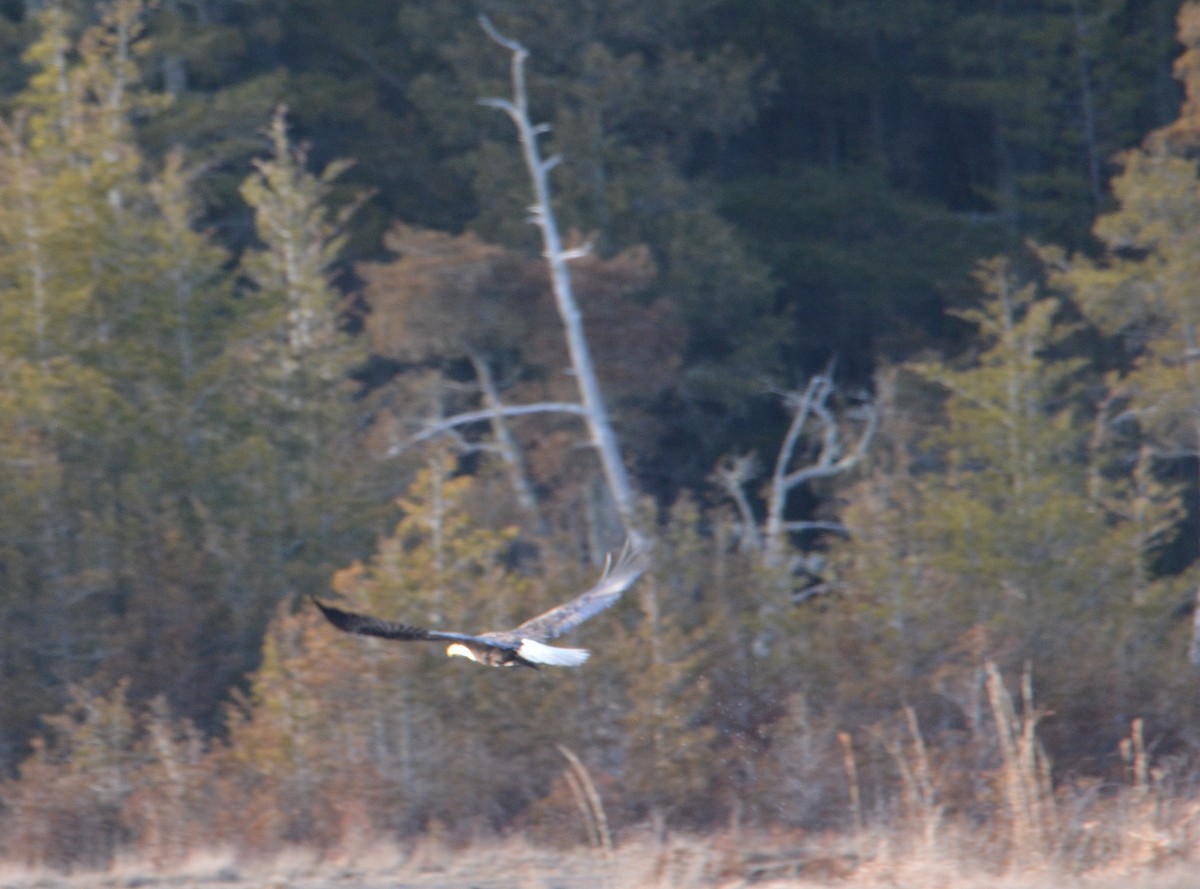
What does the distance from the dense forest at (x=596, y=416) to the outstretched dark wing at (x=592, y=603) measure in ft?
2.91

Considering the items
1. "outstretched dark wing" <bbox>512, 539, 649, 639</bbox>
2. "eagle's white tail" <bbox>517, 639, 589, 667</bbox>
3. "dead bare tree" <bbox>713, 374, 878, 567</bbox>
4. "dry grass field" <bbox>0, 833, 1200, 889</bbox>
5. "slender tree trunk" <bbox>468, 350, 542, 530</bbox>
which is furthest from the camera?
"slender tree trunk" <bbox>468, 350, 542, 530</bbox>

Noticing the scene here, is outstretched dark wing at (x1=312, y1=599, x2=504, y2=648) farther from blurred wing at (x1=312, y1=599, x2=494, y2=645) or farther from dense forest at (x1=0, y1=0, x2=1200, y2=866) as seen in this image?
dense forest at (x1=0, y1=0, x2=1200, y2=866)

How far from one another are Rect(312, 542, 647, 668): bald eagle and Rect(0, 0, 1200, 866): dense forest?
0.97m

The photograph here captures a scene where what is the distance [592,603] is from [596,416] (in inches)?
391

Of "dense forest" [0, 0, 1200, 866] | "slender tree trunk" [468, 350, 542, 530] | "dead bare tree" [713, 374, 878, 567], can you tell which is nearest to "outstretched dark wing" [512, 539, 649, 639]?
"dense forest" [0, 0, 1200, 866]

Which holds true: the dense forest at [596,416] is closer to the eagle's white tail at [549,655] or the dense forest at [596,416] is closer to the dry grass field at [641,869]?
the dry grass field at [641,869]

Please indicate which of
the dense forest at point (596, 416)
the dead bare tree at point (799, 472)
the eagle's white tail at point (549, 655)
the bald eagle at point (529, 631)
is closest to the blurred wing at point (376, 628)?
the bald eagle at point (529, 631)

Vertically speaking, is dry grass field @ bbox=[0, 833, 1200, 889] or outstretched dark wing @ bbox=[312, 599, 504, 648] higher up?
outstretched dark wing @ bbox=[312, 599, 504, 648]

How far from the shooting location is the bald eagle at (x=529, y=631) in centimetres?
625

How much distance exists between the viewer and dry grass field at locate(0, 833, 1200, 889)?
7.16 metres

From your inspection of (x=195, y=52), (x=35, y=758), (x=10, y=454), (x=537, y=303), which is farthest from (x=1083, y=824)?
(x=195, y=52)

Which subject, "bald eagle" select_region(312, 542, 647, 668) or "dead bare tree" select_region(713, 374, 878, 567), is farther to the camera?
"dead bare tree" select_region(713, 374, 878, 567)

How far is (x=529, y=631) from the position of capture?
7367mm

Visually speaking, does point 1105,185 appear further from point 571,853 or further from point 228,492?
point 571,853
